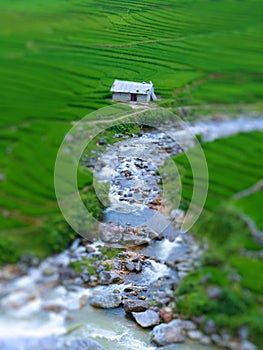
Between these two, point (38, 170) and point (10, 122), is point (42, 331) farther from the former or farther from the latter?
point (10, 122)

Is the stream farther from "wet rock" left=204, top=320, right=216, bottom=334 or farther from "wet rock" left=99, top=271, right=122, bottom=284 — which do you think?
"wet rock" left=204, top=320, right=216, bottom=334

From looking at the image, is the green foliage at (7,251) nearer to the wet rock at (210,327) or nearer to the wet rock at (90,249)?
the wet rock at (90,249)

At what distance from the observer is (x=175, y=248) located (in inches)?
133

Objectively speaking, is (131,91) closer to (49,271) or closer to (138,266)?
(49,271)

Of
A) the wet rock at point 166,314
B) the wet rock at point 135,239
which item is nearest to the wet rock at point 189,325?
the wet rock at point 166,314

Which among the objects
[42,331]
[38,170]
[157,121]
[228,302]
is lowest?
[42,331]

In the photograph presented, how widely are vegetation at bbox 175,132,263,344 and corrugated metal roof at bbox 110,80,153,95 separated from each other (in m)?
0.54

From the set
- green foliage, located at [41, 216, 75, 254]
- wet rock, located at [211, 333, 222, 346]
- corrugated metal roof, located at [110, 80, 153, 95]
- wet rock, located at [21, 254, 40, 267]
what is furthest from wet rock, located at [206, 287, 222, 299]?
corrugated metal roof, located at [110, 80, 153, 95]

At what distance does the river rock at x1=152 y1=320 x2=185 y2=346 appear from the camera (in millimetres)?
3584

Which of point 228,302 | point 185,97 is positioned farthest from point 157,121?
point 228,302

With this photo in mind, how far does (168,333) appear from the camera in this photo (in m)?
3.71

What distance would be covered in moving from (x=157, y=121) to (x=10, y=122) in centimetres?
93

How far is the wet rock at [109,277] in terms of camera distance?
3811mm

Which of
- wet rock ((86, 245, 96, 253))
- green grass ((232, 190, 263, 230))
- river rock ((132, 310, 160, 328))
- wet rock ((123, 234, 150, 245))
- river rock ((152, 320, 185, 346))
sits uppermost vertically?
green grass ((232, 190, 263, 230))
